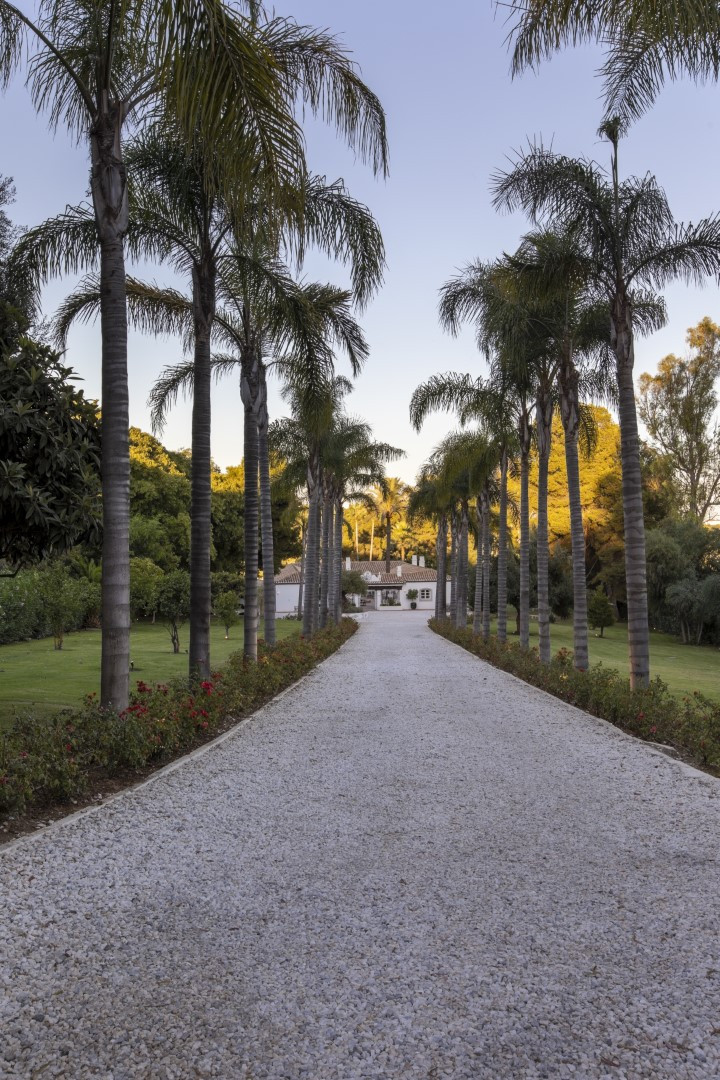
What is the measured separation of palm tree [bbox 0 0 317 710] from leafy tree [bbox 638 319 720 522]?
37006 mm

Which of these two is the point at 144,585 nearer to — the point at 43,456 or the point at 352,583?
the point at 43,456

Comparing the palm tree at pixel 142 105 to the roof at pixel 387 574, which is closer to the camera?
the palm tree at pixel 142 105

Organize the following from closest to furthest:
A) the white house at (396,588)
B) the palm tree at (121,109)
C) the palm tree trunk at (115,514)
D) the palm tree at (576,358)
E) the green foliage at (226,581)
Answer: the palm tree at (121,109)
the palm tree trunk at (115,514)
the palm tree at (576,358)
the green foliage at (226,581)
the white house at (396,588)

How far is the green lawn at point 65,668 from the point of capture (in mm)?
11422

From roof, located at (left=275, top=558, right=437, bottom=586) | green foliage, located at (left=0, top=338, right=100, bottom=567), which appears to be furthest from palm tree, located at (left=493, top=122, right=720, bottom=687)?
roof, located at (left=275, top=558, right=437, bottom=586)

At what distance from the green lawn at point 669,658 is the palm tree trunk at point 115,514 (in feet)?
35.0

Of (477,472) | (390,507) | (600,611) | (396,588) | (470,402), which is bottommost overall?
(600,611)

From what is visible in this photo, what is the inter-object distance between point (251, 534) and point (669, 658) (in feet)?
64.7

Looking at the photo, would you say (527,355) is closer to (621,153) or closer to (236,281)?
(621,153)

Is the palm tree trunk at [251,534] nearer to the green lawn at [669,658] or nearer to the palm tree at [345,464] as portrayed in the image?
the green lawn at [669,658]

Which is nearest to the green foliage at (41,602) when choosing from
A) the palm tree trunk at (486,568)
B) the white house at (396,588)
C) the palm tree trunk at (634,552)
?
the palm tree trunk at (486,568)

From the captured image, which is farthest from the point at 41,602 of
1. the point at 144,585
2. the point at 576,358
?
the point at 576,358

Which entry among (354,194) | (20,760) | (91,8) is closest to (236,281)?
(354,194)

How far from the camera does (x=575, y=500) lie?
46.3 ft
